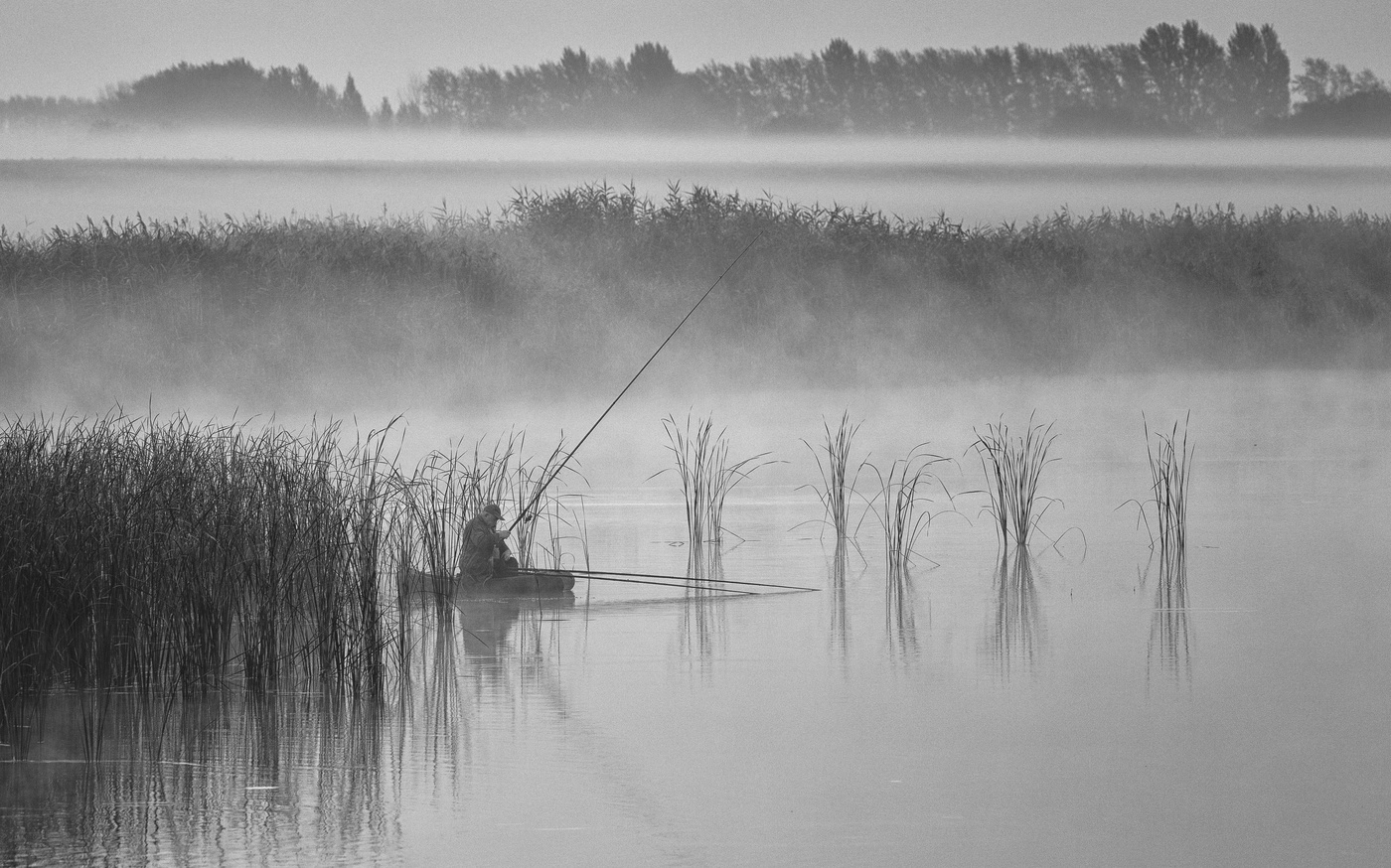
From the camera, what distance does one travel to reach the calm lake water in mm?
4227

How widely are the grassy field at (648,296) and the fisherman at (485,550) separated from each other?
14.8m

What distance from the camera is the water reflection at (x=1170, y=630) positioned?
666 centimetres

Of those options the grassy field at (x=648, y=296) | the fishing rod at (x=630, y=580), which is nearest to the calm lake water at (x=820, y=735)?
the fishing rod at (x=630, y=580)

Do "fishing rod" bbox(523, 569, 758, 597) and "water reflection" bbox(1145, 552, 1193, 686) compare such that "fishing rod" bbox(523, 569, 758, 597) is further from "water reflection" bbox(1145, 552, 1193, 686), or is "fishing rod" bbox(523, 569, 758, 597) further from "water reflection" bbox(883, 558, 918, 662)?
"water reflection" bbox(1145, 552, 1193, 686)

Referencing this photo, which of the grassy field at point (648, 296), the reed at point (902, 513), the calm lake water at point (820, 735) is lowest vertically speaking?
the calm lake water at point (820, 735)

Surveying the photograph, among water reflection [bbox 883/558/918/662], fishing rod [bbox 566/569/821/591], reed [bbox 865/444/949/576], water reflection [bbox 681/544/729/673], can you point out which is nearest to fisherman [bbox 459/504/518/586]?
fishing rod [bbox 566/569/821/591]

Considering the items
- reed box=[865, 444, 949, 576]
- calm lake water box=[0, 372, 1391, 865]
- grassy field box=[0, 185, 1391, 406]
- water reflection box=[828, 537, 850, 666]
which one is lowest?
calm lake water box=[0, 372, 1391, 865]

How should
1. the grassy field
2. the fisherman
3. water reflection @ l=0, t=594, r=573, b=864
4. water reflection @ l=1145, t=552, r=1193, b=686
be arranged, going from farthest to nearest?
the grassy field → the fisherman → water reflection @ l=1145, t=552, r=1193, b=686 → water reflection @ l=0, t=594, r=573, b=864

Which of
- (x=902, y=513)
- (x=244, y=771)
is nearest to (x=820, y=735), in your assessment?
(x=244, y=771)

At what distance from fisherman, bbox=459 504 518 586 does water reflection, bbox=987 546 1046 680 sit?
2.50 meters

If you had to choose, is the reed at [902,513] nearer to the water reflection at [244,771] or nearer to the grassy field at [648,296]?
the water reflection at [244,771]

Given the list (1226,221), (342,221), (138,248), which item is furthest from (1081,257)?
(138,248)

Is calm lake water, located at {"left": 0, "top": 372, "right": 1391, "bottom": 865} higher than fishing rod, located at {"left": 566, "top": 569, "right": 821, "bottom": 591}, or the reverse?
fishing rod, located at {"left": 566, "top": 569, "right": 821, "bottom": 591}

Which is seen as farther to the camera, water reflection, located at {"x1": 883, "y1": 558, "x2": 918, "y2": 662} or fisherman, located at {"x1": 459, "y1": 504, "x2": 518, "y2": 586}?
fisherman, located at {"x1": 459, "y1": 504, "x2": 518, "y2": 586}
